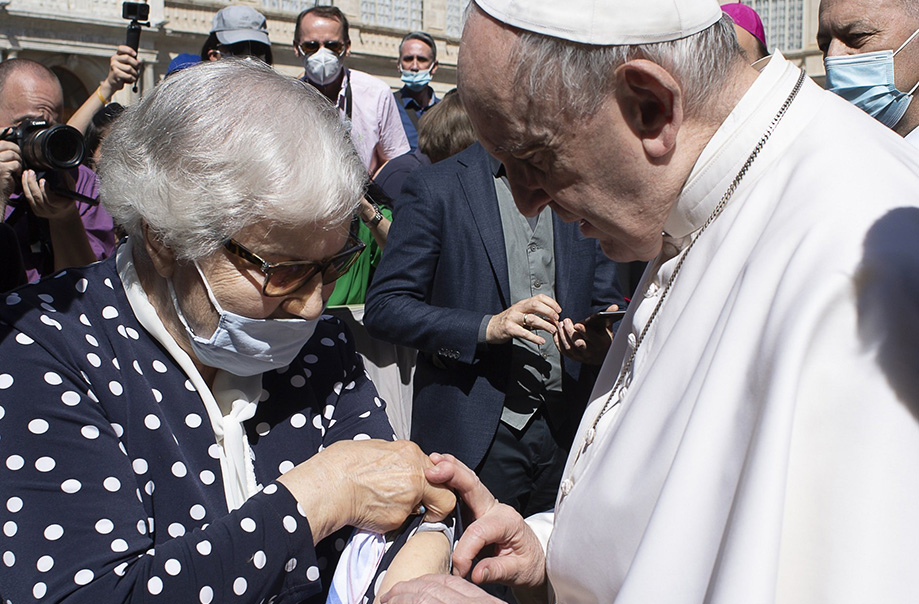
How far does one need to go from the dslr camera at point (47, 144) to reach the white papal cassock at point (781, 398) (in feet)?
6.79

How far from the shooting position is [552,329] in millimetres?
2709

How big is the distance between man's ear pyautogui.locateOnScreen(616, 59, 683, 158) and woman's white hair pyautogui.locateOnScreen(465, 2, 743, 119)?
0.02m

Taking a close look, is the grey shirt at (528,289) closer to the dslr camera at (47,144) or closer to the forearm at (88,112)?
the dslr camera at (47,144)

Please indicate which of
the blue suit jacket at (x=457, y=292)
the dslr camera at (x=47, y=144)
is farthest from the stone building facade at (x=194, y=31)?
the blue suit jacket at (x=457, y=292)

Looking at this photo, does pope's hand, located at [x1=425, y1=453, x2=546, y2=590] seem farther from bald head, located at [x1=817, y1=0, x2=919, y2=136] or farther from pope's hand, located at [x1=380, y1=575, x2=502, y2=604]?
bald head, located at [x1=817, y1=0, x2=919, y2=136]

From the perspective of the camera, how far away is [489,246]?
9.95ft

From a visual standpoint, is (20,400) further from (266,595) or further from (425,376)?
(425,376)

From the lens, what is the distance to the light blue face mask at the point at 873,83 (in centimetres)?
327

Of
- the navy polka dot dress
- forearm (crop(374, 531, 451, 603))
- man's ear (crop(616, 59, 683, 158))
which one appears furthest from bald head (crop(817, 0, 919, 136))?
the navy polka dot dress

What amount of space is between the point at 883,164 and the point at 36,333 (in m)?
1.48

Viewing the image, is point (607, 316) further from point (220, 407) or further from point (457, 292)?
point (220, 407)

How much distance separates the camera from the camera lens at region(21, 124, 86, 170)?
2684mm

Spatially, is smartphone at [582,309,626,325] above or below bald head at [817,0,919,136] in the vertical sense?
below

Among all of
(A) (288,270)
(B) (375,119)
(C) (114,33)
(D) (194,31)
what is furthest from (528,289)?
(C) (114,33)
